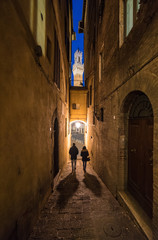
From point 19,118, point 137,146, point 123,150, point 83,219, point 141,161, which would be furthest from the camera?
point 123,150

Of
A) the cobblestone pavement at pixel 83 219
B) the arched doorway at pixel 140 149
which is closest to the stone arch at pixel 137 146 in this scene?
the arched doorway at pixel 140 149

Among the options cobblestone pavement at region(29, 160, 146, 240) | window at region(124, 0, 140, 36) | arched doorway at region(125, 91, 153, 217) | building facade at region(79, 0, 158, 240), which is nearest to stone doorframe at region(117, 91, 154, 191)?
building facade at region(79, 0, 158, 240)

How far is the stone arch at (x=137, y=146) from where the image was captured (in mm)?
3166

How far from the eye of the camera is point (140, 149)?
11.7ft

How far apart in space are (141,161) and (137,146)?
472 mm

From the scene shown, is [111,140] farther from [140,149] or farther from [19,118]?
[19,118]

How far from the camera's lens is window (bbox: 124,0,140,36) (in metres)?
3.44

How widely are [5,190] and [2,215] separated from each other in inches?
15.0

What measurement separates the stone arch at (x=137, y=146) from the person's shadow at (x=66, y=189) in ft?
6.54

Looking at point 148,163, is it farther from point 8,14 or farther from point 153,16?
point 8,14

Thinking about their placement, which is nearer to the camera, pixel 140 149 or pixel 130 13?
pixel 140 149

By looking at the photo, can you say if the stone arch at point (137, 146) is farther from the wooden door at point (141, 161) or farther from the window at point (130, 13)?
the window at point (130, 13)

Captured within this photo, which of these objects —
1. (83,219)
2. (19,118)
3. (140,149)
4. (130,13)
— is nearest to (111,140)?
(140,149)

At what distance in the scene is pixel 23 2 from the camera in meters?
2.43
